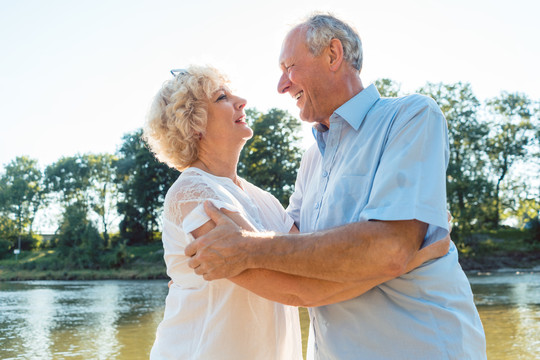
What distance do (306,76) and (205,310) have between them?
1.37 m

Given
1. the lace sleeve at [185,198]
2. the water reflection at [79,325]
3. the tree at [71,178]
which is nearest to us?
the lace sleeve at [185,198]

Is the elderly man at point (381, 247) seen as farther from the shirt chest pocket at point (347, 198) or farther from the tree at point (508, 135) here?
the tree at point (508, 135)

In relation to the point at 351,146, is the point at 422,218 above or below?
below

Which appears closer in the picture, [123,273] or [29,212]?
[123,273]

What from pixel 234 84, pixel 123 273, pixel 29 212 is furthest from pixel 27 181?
pixel 234 84

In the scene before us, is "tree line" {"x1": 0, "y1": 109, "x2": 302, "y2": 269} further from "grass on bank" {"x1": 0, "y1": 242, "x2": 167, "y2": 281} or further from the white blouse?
the white blouse

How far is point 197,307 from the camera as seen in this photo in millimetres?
2896

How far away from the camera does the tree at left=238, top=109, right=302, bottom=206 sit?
44219 mm

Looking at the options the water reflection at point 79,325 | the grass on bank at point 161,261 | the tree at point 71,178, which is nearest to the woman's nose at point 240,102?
the water reflection at point 79,325

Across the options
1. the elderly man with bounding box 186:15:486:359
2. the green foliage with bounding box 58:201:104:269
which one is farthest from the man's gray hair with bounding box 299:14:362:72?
the green foliage with bounding box 58:201:104:269

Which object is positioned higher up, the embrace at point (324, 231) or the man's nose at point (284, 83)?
the man's nose at point (284, 83)

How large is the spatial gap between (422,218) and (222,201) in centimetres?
106

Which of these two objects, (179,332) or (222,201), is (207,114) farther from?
(179,332)

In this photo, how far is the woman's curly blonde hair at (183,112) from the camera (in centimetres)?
323
